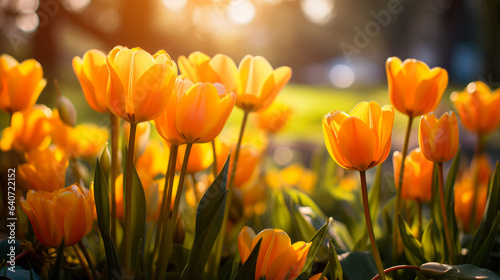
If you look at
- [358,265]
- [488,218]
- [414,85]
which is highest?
[414,85]

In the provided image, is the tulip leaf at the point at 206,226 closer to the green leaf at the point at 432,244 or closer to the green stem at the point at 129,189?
the green stem at the point at 129,189

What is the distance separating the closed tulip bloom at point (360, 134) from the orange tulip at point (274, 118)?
3.22 ft

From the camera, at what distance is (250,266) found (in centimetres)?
72

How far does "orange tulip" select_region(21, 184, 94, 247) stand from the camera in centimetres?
74

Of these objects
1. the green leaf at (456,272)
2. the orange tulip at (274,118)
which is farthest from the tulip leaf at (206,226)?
the orange tulip at (274,118)

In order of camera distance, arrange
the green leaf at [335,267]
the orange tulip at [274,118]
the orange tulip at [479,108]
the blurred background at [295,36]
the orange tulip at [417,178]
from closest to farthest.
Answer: the green leaf at [335,267]
the orange tulip at [417,178]
the orange tulip at [479,108]
the orange tulip at [274,118]
the blurred background at [295,36]

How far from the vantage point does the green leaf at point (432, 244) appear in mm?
950

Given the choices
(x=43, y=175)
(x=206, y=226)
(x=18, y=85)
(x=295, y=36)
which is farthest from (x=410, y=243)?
(x=295, y=36)

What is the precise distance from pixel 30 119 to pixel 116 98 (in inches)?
22.8

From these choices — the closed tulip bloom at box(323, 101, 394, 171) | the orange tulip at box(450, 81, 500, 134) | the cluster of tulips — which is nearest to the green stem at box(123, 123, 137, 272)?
the cluster of tulips

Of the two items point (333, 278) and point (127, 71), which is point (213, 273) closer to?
point (333, 278)

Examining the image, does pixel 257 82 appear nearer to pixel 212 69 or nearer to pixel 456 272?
pixel 212 69

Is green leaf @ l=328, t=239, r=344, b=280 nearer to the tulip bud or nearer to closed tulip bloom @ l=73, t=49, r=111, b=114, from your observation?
closed tulip bloom @ l=73, t=49, r=111, b=114

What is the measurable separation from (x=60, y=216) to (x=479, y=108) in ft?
3.74
